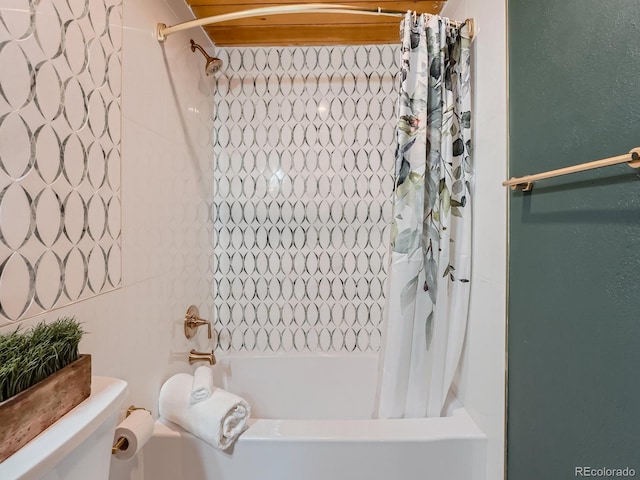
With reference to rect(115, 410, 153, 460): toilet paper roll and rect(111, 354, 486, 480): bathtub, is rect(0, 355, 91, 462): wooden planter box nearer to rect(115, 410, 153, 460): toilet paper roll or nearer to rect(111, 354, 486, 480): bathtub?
rect(115, 410, 153, 460): toilet paper roll

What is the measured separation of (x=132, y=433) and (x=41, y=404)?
0.51m

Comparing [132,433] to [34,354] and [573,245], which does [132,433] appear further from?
[573,245]

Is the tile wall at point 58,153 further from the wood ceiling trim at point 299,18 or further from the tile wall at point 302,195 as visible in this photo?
the tile wall at point 302,195

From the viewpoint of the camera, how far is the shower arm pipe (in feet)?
1.90

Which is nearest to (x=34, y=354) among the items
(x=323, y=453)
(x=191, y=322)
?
(x=323, y=453)

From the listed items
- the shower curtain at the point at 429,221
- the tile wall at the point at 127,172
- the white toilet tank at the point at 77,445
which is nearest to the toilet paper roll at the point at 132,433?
the tile wall at the point at 127,172

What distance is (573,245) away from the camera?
2.49ft

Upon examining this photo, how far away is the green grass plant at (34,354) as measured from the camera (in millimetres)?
523

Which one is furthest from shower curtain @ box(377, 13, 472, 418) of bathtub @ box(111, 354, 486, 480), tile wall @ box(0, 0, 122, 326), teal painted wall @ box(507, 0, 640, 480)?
tile wall @ box(0, 0, 122, 326)

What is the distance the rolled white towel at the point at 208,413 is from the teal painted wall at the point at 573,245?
0.87m

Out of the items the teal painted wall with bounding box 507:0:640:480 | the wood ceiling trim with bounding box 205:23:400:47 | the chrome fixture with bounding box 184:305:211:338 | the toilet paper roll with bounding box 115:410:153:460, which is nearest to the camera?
the teal painted wall with bounding box 507:0:640:480

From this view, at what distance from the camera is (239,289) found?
196 centimetres

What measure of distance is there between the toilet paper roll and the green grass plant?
45 centimetres

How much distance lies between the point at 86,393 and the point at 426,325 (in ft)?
3.52
